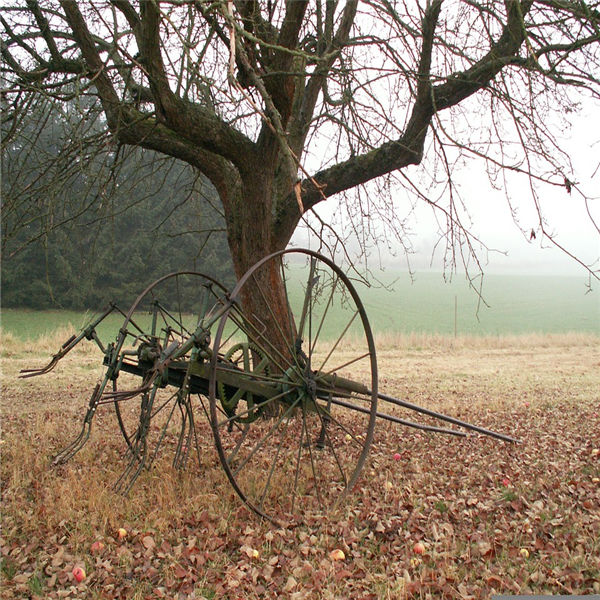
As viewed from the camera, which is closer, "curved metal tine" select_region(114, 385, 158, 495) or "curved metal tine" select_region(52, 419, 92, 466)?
"curved metal tine" select_region(52, 419, 92, 466)

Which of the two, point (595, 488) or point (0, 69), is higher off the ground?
point (0, 69)

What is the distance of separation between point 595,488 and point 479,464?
98 cm

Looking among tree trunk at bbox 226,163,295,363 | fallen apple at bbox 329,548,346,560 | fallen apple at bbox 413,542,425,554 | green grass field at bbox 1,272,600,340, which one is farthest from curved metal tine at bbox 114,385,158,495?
green grass field at bbox 1,272,600,340

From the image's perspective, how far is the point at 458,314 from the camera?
31406 mm

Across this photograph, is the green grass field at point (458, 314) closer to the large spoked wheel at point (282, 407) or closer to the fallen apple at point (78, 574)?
the large spoked wheel at point (282, 407)

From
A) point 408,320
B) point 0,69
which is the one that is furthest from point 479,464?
point 408,320

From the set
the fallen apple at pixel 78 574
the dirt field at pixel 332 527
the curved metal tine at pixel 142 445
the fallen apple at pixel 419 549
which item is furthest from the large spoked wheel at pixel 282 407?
the fallen apple at pixel 78 574

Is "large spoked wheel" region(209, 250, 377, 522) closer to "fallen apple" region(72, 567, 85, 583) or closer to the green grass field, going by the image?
"fallen apple" region(72, 567, 85, 583)

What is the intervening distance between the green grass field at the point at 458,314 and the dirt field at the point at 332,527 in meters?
11.3

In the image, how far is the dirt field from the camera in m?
3.23

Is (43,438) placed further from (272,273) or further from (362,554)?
(362,554)

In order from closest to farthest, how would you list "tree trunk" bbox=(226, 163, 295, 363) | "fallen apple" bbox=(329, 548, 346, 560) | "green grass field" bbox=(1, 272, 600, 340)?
"fallen apple" bbox=(329, 548, 346, 560)
"tree trunk" bbox=(226, 163, 295, 363)
"green grass field" bbox=(1, 272, 600, 340)

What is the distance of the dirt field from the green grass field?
11.3 meters

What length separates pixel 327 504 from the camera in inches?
166
